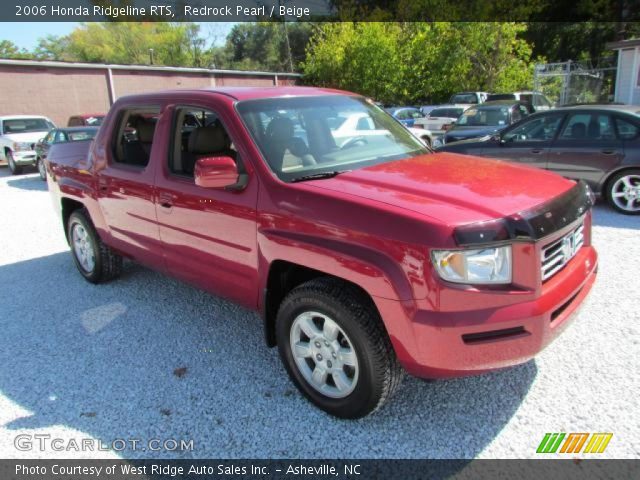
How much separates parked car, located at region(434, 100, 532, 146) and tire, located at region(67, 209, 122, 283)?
9.16 metres

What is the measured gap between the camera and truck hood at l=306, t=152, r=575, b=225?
2500 mm

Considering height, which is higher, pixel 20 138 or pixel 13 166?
pixel 20 138

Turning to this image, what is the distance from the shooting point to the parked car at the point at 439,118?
1673 cm

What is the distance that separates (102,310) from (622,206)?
7029 millimetres

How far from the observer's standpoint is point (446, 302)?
2.34 m

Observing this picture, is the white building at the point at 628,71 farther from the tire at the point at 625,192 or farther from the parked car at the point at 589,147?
the tire at the point at 625,192

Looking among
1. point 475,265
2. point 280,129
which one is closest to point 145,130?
point 280,129

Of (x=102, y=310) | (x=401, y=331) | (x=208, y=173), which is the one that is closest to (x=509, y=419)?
(x=401, y=331)

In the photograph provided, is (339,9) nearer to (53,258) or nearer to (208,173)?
(53,258)

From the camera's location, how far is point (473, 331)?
2361 millimetres

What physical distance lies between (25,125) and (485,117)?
14.5m

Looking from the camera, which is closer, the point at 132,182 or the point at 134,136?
the point at 132,182

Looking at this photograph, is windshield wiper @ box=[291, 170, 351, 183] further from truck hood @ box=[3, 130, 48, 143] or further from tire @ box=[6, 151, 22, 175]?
tire @ box=[6, 151, 22, 175]

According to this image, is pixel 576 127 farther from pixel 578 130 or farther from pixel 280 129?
pixel 280 129
